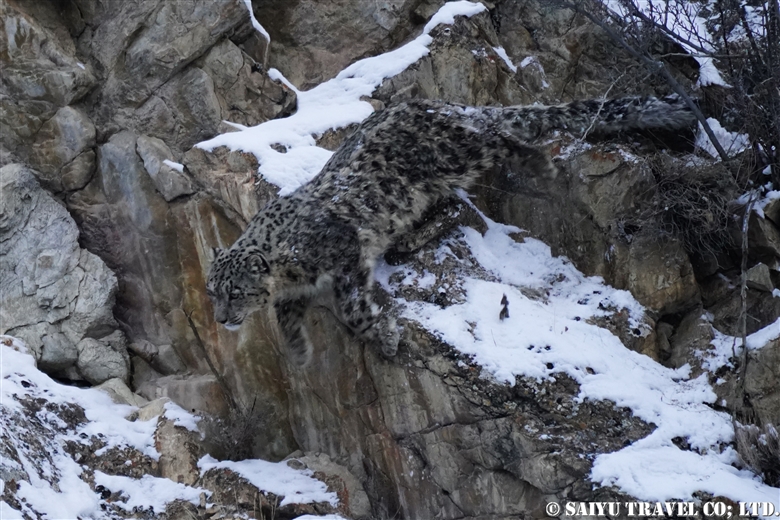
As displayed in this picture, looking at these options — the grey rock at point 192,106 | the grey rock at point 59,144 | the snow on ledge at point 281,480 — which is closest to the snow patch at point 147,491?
the snow on ledge at point 281,480

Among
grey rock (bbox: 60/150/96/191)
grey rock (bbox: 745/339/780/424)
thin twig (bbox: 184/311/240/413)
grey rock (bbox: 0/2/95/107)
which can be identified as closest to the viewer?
grey rock (bbox: 745/339/780/424)

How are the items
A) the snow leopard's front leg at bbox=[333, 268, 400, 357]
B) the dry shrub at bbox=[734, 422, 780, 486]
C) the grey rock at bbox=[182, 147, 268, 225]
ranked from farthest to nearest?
the grey rock at bbox=[182, 147, 268, 225]
the snow leopard's front leg at bbox=[333, 268, 400, 357]
the dry shrub at bbox=[734, 422, 780, 486]

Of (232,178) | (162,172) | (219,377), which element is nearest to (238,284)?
(219,377)

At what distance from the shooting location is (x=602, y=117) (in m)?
8.51

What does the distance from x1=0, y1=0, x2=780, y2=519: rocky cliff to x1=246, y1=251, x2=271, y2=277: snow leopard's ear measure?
866 mm

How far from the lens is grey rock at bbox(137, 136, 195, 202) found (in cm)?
905

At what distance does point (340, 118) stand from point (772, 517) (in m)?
6.38

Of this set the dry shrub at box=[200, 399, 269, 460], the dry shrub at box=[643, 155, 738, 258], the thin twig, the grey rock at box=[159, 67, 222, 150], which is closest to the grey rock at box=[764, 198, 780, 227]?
the dry shrub at box=[643, 155, 738, 258]

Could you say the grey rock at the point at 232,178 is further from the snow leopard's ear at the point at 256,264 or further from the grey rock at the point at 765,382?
the grey rock at the point at 765,382

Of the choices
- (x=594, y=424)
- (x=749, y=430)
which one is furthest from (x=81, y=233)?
(x=749, y=430)

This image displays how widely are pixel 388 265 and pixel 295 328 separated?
107 centimetres

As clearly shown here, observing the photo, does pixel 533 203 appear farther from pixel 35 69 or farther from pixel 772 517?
pixel 35 69

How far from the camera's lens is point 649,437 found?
641cm

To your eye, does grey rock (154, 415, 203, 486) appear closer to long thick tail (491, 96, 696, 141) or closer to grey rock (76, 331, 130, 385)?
grey rock (76, 331, 130, 385)
